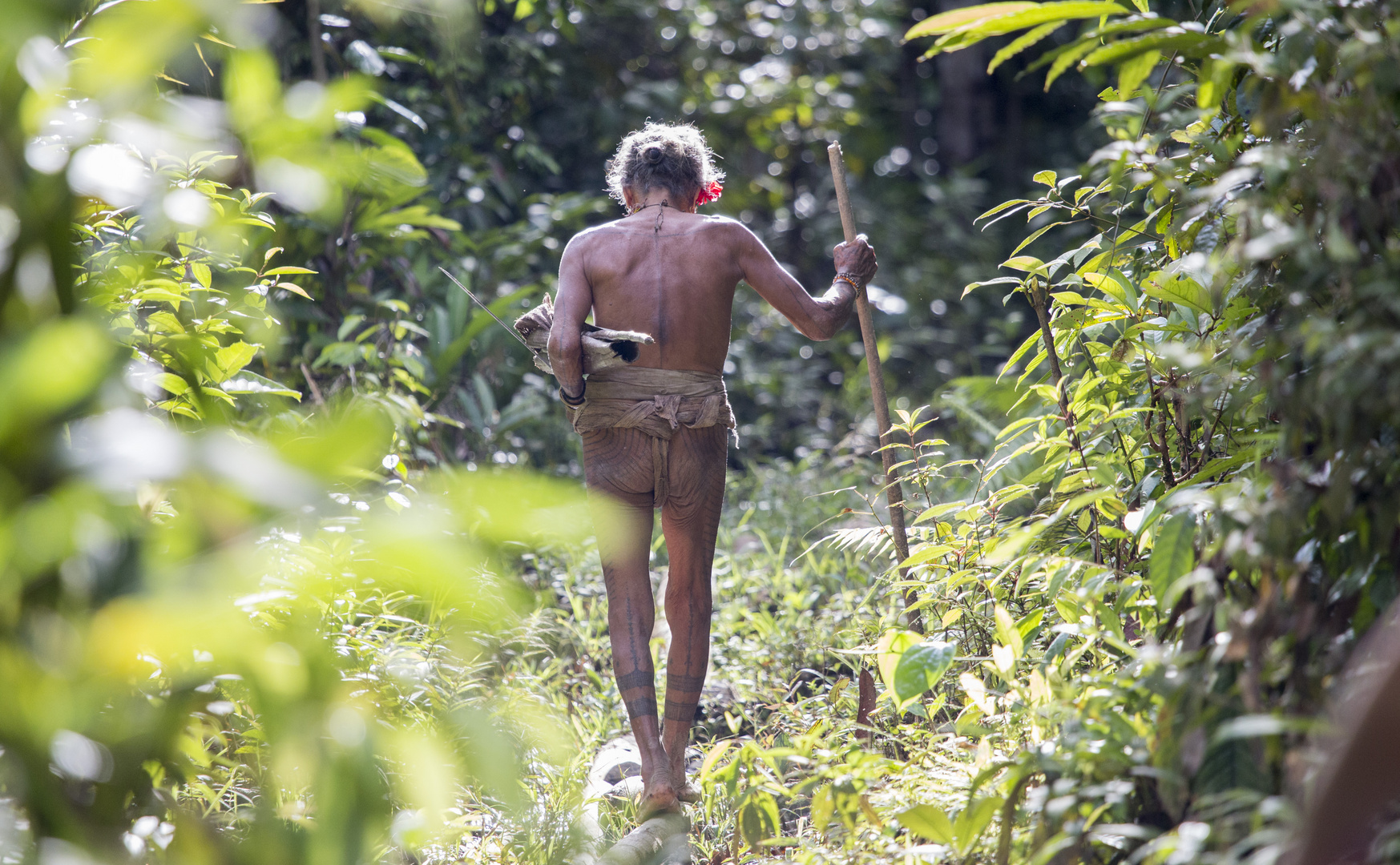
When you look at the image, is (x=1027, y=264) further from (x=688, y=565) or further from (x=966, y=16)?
(x=688, y=565)

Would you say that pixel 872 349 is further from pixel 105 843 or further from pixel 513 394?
pixel 513 394

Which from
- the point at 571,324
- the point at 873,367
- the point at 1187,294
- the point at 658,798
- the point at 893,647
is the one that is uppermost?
the point at 571,324

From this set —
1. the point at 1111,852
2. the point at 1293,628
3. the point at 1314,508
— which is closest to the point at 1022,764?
the point at 1111,852

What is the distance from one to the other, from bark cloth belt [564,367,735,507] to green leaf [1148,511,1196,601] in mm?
Result: 1409

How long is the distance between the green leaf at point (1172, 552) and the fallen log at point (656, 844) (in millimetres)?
1169

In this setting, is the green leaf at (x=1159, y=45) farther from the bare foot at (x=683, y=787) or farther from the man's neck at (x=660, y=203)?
the bare foot at (x=683, y=787)

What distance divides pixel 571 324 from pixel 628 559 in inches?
27.0

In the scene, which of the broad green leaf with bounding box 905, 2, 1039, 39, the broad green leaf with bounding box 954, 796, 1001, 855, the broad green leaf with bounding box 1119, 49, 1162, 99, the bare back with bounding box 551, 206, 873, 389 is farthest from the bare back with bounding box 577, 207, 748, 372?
the broad green leaf with bounding box 954, 796, 1001, 855

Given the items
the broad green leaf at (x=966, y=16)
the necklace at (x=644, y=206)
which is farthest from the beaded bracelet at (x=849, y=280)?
the broad green leaf at (x=966, y=16)

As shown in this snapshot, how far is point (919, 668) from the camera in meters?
1.85

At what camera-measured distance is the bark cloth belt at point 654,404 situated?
114 inches

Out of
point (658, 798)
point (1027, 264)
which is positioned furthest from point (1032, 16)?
point (658, 798)

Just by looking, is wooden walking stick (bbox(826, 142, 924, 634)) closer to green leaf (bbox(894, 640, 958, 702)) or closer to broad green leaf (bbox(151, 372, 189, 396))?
green leaf (bbox(894, 640, 958, 702))

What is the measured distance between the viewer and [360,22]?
5746 millimetres
